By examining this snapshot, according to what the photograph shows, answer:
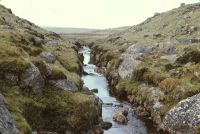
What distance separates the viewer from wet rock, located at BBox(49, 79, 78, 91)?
1965 inches

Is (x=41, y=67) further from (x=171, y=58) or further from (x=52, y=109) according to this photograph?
(x=171, y=58)

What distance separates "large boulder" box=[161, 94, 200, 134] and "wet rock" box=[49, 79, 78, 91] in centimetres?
1347

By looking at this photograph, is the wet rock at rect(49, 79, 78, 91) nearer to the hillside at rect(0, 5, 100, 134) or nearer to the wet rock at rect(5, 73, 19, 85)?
the hillside at rect(0, 5, 100, 134)

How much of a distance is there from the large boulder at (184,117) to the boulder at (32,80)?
1762cm

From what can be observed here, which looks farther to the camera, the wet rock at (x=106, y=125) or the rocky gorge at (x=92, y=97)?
the wet rock at (x=106, y=125)

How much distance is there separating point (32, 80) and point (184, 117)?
1978 cm

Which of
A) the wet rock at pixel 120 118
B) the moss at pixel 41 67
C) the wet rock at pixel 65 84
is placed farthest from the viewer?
the wet rock at pixel 120 118

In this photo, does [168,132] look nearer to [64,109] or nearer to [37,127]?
[64,109]

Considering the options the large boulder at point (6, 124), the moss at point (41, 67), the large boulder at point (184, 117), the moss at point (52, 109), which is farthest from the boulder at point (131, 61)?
the large boulder at point (6, 124)

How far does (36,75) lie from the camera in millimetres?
45719

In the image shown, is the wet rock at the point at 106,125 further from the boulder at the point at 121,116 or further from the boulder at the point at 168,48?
the boulder at the point at 168,48

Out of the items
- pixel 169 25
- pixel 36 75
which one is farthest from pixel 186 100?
pixel 169 25

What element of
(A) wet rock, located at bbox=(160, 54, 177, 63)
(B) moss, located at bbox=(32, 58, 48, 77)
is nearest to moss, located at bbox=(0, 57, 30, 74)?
(B) moss, located at bbox=(32, 58, 48, 77)

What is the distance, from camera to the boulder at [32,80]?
4441 centimetres
